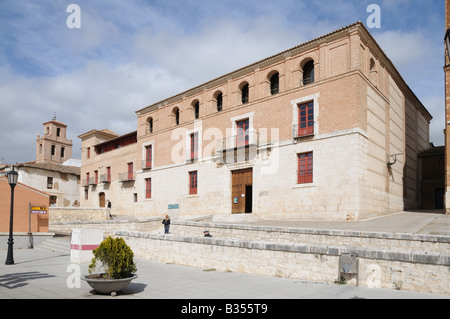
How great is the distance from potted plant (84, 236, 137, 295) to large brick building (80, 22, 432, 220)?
1398 centimetres

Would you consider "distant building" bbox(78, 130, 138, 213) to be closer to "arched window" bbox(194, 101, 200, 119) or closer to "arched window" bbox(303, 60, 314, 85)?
"arched window" bbox(194, 101, 200, 119)

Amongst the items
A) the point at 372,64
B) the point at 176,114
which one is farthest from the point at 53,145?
the point at 372,64

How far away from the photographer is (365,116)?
2056 cm

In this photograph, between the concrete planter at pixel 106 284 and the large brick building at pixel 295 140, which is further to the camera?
the large brick building at pixel 295 140

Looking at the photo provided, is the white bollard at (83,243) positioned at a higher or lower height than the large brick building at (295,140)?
lower

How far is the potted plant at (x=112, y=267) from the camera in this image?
7.62 metres

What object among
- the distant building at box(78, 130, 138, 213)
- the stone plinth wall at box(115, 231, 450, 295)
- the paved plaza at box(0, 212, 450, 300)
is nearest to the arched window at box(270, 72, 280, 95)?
the stone plinth wall at box(115, 231, 450, 295)

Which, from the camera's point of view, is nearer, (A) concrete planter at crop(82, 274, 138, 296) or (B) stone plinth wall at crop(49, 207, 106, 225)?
(A) concrete planter at crop(82, 274, 138, 296)

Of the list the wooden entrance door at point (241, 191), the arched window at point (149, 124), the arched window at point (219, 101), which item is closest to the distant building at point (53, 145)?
the arched window at point (149, 124)

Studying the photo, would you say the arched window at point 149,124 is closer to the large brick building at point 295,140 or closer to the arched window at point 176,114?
the large brick building at point 295,140

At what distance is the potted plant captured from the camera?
7.62 metres

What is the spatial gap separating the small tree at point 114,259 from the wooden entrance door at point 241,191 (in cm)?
1687

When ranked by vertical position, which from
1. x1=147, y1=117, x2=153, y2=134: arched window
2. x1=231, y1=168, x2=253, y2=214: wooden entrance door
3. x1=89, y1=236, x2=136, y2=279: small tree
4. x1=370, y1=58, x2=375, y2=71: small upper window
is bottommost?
x1=89, y1=236, x2=136, y2=279: small tree
